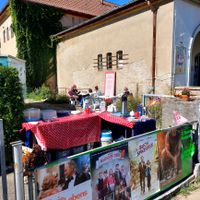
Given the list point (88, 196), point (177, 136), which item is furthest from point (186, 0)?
point (88, 196)

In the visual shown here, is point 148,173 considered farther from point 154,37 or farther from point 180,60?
point 154,37

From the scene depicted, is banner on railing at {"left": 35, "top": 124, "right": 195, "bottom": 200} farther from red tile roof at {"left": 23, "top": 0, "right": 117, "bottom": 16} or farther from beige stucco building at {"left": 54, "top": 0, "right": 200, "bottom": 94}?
red tile roof at {"left": 23, "top": 0, "right": 117, "bottom": 16}

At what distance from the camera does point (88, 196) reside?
3391 mm

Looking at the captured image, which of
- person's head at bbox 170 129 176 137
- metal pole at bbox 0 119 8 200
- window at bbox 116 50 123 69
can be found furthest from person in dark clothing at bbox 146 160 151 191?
window at bbox 116 50 123 69

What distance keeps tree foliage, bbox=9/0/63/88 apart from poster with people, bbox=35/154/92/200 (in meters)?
17.9

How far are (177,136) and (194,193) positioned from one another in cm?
113

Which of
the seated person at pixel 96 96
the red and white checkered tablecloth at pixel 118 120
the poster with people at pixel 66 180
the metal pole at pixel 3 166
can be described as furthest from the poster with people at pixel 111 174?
the seated person at pixel 96 96

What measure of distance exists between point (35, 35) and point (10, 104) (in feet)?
51.2

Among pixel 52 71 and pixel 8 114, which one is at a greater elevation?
pixel 52 71

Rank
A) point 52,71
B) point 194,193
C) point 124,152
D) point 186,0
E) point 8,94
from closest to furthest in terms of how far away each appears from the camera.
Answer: point 124,152
point 194,193
point 8,94
point 186,0
point 52,71

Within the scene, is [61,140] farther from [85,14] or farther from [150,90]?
[85,14]

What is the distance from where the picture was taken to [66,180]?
10.2ft

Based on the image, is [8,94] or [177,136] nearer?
[177,136]

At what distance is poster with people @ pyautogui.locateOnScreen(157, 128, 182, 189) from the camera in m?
4.57
